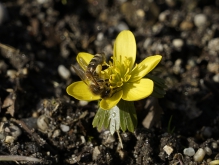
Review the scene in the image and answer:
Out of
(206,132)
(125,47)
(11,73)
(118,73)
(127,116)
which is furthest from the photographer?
(11,73)

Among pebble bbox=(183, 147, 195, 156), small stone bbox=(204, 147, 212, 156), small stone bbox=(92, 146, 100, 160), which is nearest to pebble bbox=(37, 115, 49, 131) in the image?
small stone bbox=(92, 146, 100, 160)

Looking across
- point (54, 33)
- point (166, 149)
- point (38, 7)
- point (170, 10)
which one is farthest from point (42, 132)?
point (170, 10)

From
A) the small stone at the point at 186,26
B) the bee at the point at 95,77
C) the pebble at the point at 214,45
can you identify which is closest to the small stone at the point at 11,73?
the bee at the point at 95,77

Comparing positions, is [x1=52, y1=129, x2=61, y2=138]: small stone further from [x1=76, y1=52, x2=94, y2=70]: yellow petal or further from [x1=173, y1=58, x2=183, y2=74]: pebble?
[x1=173, y1=58, x2=183, y2=74]: pebble

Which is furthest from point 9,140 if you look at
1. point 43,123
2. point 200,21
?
point 200,21

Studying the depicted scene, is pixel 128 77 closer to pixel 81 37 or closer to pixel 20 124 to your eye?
pixel 20 124

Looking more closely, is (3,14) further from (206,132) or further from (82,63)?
(206,132)

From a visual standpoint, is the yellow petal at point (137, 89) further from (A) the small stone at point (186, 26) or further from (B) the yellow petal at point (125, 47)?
(A) the small stone at point (186, 26)
